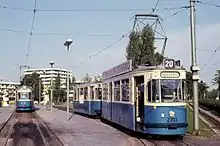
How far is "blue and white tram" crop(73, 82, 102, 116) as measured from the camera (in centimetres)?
3484

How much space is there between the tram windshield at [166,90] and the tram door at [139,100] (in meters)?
0.90

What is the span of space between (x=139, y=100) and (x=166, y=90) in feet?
5.69

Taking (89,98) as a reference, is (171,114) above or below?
below

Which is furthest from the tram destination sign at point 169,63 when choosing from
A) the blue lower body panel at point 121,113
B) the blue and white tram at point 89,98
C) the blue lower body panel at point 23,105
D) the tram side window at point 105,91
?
the blue lower body panel at point 23,105

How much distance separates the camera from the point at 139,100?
19359mm

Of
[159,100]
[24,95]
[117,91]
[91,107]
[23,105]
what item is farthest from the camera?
[23,105]

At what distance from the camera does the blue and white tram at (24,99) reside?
52688 mm

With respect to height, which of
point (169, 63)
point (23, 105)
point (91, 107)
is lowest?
point (23, 105)

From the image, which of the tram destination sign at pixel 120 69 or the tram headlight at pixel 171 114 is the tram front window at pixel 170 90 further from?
the tram destination sign at pixel 120 69

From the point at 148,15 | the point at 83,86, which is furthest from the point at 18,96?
the point at 148,15

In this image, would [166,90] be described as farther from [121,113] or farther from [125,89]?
[121,113]

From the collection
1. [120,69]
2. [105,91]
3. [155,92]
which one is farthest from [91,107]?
[155,92]

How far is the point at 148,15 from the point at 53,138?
8.61 metres

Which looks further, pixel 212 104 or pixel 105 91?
pixel 212 104
